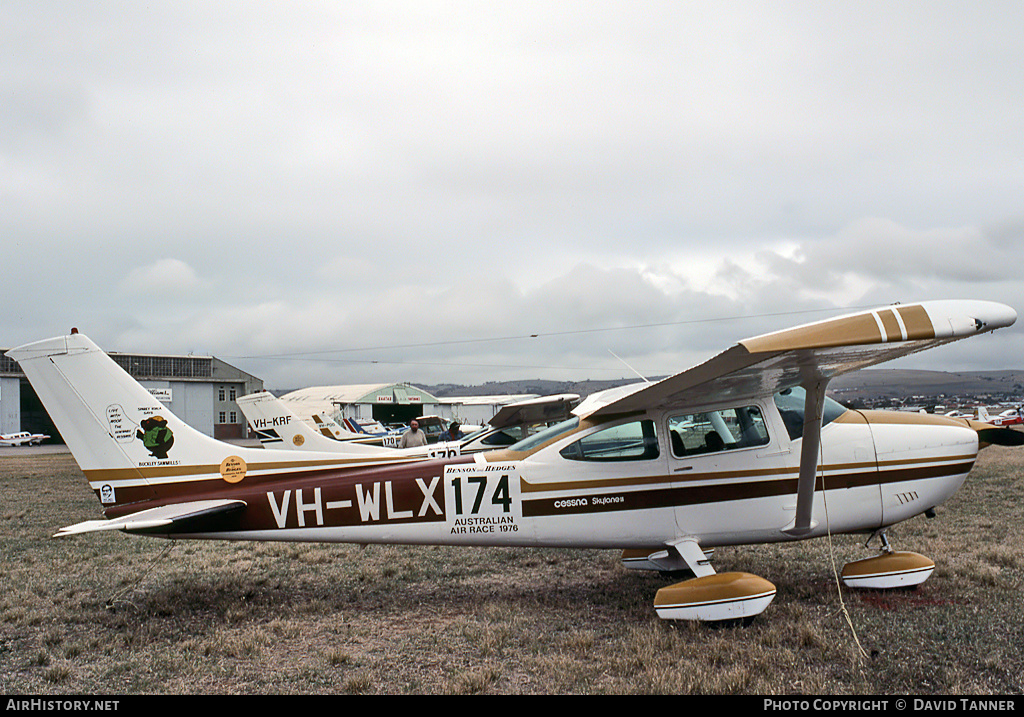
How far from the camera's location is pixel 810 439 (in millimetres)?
5617

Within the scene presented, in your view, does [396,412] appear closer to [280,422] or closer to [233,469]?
[280,422]

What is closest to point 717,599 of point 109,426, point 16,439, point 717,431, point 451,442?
point 717,431

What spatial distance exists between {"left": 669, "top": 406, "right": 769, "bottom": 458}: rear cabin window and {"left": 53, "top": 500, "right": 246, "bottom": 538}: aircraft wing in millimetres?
3989

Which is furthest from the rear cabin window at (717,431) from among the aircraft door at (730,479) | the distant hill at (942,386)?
the distant hill at (942,386)

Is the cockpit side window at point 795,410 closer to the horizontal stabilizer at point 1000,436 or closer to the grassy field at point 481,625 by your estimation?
the horizontal stabilizer at point 1000,436

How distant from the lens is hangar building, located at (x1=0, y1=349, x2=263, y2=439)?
167ft

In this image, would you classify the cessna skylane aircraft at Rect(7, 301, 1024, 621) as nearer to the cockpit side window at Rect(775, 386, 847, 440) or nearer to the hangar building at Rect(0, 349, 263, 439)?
the cockpit side window at Rect(775, 386, 847, 440)

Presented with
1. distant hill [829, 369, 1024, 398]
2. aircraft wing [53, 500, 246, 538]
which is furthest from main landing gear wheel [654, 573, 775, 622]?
distant hill [829, 369, 1024, 398]

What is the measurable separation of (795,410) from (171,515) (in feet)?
18.5

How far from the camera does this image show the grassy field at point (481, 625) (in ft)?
14.4

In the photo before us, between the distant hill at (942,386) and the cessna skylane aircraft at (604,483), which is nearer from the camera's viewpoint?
the cessna skylane aircraft at (604,483)

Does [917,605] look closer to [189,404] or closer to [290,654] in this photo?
[290,654]

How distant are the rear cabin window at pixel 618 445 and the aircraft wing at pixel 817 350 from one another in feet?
0.65
